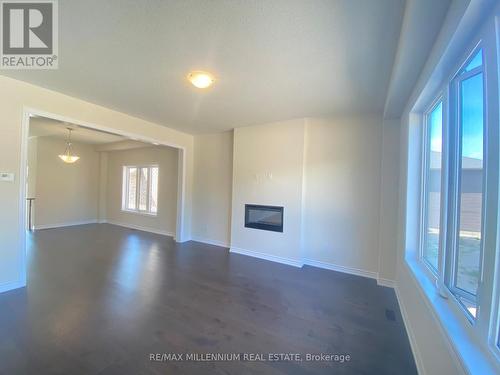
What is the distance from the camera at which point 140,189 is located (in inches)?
280

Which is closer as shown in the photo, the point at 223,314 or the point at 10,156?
the point at 223,314

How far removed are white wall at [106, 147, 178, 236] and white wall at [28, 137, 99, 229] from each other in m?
0.51

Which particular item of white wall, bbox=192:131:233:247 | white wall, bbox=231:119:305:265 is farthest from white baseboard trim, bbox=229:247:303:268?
white wall, bbox=192:131:233:247

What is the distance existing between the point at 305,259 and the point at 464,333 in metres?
2.95

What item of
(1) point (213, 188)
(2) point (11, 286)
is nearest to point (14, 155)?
(2) point (11, 286)

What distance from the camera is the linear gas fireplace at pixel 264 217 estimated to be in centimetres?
421

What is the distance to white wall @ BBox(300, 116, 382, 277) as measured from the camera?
11.5 feet

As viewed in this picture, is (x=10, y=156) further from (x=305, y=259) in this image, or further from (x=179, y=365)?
(x=305, y=259)

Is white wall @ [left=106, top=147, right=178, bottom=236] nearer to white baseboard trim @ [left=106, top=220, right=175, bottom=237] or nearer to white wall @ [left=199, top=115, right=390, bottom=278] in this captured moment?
white baseboard trim @ [left=106, top=220, right=175, bottom=237]

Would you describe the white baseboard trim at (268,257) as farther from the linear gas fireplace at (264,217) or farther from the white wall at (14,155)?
the white wall at (14,155)

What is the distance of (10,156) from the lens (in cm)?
279

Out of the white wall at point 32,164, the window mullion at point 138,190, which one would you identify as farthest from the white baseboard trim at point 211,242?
the white wall at point 32,164

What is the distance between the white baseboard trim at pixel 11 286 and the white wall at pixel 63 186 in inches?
185

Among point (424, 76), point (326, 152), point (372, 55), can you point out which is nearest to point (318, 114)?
point (326, 152)
